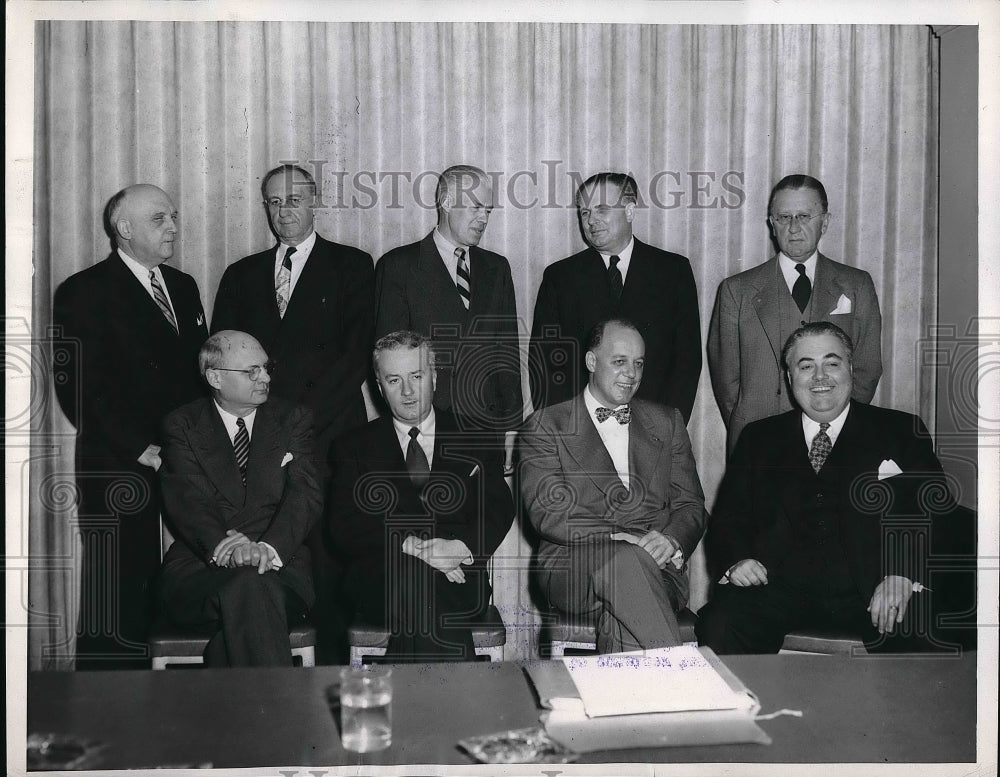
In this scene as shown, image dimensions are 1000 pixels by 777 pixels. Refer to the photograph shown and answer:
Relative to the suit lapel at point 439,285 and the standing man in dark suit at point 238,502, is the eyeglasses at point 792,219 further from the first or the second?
the standing man in dark suit at point 238,502

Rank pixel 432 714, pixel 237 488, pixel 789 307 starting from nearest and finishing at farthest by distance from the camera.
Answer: pixel 432 714
pixel 237 488
pixel 789 307

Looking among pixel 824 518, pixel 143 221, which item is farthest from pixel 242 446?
pixel 824 518

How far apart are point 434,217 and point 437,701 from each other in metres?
1.58

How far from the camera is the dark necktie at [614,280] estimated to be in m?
3.16

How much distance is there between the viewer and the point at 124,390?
10.1ft

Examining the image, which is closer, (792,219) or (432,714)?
(432,714)

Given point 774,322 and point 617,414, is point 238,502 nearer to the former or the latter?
point 617,414

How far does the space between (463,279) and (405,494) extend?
28.3 inches

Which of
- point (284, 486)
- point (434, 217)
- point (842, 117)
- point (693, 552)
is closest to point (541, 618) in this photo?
point (693, 552)

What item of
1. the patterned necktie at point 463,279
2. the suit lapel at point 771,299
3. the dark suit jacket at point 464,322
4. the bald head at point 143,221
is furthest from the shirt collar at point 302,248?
the suit lapel at point 771,299

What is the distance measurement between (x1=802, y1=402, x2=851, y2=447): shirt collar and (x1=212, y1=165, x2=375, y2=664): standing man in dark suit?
1432 mm

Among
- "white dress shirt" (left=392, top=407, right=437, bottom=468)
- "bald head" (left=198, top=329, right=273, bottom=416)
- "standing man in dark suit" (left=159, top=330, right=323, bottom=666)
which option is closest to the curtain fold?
"bald head" (left=198, top=329, right=273, bottom=416)

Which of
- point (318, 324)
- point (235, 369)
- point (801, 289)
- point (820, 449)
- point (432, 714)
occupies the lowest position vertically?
point (432, 714)

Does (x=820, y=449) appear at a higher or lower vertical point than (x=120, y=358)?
lower
